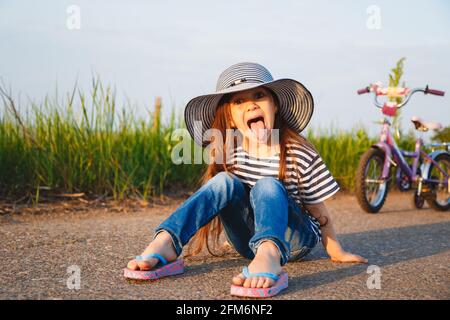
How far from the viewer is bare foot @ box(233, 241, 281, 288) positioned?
1979 mm

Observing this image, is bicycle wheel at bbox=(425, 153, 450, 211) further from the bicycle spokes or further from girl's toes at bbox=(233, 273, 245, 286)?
girl's toes at bbox=(233, 273, 245, 286)

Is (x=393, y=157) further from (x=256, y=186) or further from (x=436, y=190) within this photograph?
(x=256, y=186)

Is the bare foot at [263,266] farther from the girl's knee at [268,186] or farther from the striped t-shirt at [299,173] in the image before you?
the striped t-shirt at [299,173]

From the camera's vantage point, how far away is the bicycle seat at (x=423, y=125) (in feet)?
17.4

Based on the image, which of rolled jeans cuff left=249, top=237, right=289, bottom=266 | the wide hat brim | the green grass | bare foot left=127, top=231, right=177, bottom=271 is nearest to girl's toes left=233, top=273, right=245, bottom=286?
rolled jeans cuff left=249, top=237, right=289, bottom=266

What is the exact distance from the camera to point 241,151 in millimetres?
2590

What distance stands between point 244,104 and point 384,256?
119 cm

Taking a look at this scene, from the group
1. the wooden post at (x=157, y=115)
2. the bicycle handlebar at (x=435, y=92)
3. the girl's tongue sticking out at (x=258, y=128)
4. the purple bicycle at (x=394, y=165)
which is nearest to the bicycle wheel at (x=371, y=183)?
the purple bicycle at (x=394, y=165)

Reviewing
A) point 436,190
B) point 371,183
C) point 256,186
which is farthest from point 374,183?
point 256,186

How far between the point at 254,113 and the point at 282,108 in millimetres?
283

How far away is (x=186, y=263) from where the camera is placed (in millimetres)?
2629
